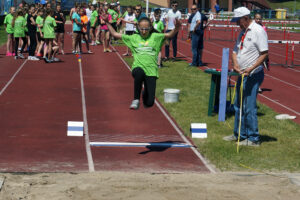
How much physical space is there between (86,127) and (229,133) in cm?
275

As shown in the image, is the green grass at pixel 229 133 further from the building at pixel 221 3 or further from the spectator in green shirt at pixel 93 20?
the building at pixel 221 3

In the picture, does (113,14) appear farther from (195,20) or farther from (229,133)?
(229,133)

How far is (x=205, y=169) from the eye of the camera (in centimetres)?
817

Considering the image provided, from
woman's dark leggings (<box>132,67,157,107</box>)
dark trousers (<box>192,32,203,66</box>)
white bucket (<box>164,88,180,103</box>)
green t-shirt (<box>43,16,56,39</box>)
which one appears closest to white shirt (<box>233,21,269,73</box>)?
woman's dark leggings (<box>132,67,157,107</box>)

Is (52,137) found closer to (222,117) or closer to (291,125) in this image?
(222,117)

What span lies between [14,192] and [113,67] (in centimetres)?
1371

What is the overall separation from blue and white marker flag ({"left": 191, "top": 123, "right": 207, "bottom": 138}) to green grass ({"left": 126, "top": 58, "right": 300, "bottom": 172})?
14 centimetres

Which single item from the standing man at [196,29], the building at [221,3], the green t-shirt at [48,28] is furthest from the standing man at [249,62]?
the building at [221,3]

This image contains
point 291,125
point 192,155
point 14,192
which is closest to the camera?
point 14,192

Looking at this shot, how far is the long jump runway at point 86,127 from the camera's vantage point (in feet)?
27.3

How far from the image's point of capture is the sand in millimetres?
6734

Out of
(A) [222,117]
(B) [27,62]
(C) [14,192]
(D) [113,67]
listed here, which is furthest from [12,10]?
(C) [14,192]

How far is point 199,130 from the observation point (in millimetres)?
9992

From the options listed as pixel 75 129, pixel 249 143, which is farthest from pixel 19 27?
pixel 249 143
